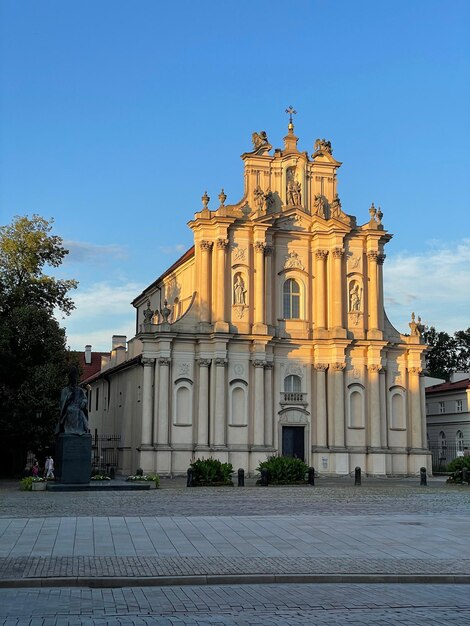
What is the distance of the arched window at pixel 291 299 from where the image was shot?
5038 centimetres

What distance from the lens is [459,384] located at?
6488cm

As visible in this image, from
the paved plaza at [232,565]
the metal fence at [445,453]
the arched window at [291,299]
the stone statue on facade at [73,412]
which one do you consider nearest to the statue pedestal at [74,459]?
the stone statue on facade at [73,412]

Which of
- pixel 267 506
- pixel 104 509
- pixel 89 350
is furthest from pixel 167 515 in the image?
pixel 89 350

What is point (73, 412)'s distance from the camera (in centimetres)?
3222

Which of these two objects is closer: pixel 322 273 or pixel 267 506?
pixel 267 506

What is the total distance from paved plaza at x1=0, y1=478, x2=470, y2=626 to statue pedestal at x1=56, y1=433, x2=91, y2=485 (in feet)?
26.3

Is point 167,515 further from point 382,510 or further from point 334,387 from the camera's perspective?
point 334,387

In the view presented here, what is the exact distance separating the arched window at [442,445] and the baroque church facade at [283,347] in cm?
1628

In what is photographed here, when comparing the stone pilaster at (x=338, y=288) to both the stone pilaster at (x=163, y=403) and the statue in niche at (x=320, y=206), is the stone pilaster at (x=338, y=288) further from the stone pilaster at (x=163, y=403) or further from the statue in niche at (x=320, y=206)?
the stone pilaster at (x=163, y=403)

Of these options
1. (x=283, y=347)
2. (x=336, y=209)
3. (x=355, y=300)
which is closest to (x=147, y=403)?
(x=283, y=347)

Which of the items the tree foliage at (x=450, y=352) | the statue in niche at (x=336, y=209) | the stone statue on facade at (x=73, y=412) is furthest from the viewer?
the tree foliage at (x=450, y=352)

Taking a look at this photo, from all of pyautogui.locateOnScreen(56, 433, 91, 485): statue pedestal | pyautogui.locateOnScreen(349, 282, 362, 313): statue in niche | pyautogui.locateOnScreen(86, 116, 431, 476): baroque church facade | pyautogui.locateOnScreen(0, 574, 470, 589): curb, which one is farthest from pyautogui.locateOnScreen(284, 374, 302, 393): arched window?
pyautogui.locateOnScreen(0, 574, 470, 589): curb

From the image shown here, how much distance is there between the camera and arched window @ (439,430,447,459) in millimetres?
66000

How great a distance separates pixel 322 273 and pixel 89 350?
145ft
